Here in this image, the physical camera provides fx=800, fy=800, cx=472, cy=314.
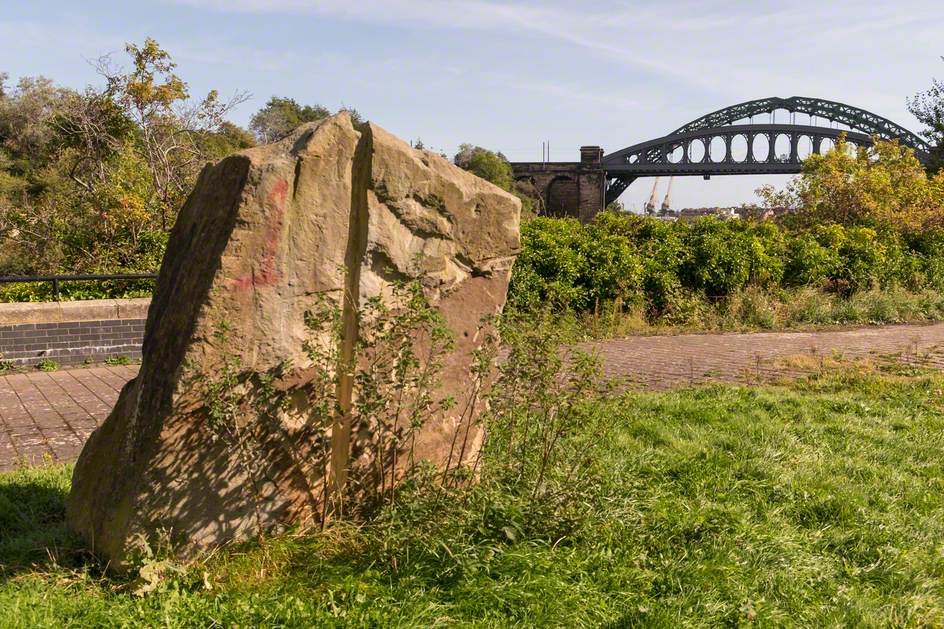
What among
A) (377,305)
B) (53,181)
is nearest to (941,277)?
(377,305)

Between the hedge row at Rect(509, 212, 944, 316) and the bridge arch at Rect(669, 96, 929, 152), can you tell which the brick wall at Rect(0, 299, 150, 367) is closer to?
the hedge row at Rect(509, 212, 944, 316)

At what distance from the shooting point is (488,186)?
4.21 metres

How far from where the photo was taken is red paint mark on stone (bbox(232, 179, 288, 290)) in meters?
3.52

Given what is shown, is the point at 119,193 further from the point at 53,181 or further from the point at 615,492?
the point at 53,181

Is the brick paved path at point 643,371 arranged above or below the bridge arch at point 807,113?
below

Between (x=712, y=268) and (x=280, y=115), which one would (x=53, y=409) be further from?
(x=280, y=115)

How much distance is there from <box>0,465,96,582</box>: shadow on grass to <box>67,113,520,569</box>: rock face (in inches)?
4.7

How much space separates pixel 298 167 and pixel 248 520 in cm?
163

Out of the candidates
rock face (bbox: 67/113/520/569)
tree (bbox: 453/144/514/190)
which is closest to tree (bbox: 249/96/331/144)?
tree (bbox: 453/144/514/190)

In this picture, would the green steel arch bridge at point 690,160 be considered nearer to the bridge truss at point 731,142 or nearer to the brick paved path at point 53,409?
the bridge truss at point 731,142

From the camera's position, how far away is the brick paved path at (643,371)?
649cm

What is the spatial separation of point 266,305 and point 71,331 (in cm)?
725

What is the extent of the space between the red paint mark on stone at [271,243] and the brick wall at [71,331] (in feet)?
23.7

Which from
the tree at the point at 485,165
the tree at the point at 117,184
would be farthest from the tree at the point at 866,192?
the tree at the point at 485,165
